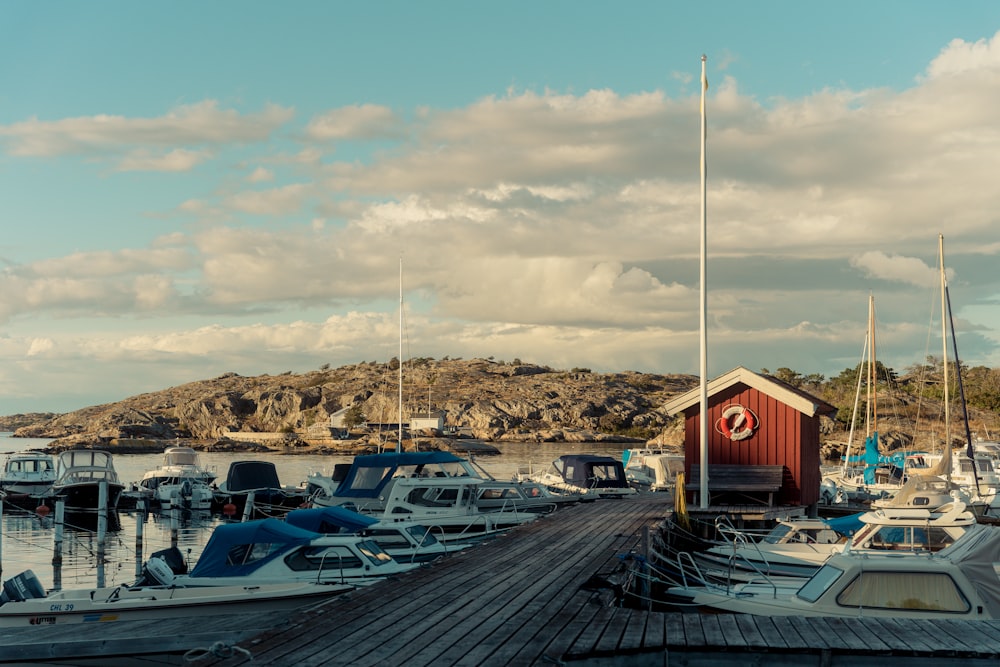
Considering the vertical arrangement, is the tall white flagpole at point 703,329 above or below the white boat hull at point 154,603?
above

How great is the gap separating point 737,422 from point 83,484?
32.4 metres

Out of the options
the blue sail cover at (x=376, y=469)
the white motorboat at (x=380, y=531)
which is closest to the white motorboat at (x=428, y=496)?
A: the blue sail cover at (x=376, y=469)

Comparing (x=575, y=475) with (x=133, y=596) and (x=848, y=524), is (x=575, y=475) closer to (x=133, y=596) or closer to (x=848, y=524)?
(x=848, y=524)

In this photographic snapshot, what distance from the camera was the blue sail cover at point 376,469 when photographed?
107ft

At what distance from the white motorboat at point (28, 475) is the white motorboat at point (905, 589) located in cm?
4677

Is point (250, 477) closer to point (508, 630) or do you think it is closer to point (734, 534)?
point (734, 534)

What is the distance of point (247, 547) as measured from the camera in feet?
66.7

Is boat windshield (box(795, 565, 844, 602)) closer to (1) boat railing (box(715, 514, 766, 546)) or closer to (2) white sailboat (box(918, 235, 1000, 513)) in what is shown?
(1) boat railing (box(715, 514, 766, 546))

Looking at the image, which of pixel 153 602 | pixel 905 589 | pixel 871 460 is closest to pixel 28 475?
pixel 153 602

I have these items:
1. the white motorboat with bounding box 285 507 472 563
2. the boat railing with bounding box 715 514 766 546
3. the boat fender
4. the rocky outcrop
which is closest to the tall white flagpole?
the boat railing with bounding box 715 514 766 546

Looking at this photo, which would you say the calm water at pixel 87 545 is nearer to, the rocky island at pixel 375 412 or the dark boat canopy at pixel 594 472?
the dark boat canopy at pixel 594 472

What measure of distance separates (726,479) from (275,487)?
2277 cm

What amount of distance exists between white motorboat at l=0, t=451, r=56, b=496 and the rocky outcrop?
288ft

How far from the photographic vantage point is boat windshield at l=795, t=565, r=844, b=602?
51.5 ft
